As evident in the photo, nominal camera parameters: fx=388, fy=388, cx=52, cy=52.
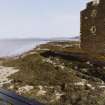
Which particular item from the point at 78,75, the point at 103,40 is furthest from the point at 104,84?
the point at 103,40

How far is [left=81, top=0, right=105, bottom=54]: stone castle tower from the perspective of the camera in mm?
78000

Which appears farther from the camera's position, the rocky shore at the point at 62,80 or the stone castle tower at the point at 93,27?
the stone castle tower at the point at 93,27

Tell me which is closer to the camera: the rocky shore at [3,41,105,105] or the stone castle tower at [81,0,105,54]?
the rocky shore at [3,41,105,105]

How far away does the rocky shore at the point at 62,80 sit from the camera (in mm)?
45625

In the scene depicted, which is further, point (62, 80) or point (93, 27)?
point (93, 27)

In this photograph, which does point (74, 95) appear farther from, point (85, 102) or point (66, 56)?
point (66, 56)

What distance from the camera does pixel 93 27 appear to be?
81.4 m

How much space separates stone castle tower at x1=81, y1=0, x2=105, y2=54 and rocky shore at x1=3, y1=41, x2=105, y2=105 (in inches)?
447

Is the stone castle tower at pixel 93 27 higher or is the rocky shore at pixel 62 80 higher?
the stone castle tower at pixel 93 27

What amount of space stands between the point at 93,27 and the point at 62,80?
30029 mm

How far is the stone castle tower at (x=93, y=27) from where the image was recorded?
7800 centimetres

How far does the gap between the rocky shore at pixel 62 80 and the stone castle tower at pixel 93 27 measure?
11.4 metres

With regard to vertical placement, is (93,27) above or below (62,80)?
above

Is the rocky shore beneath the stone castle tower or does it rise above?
beneath
